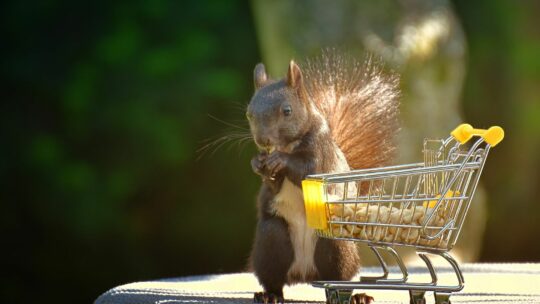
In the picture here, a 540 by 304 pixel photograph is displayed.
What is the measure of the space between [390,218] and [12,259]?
353 centimetres

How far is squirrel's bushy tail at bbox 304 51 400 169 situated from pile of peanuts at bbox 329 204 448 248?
1.73 feet

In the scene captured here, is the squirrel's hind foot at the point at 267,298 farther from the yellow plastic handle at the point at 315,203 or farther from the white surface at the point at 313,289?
the yellow plastic handle at the point at 315,203

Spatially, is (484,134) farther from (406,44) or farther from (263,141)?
(406,44)

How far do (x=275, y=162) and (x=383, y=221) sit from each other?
301mm

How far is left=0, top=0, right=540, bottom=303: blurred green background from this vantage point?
5281 millimetres

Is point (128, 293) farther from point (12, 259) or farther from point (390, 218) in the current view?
point (12, 259)

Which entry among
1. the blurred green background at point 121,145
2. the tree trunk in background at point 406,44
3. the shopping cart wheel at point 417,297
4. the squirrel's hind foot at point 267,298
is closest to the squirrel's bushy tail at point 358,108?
the squirrel's hind foot at point 267,298

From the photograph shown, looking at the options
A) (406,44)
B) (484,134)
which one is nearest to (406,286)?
(484,134)

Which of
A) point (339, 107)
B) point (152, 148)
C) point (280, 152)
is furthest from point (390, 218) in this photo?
point (152, 148)

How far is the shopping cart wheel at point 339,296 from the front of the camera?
2158mm

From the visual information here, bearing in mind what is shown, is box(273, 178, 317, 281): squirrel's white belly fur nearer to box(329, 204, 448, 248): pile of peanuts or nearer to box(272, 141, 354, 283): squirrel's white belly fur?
box(272, 141, 354, 283): squirrel's white belly fur

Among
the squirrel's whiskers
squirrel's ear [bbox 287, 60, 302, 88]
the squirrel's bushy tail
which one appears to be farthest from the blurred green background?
squirrel's ear [bbox 287, 60, 302, 88]

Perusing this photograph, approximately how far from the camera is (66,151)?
5320 mm

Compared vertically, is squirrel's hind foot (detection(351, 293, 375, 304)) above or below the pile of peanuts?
below
